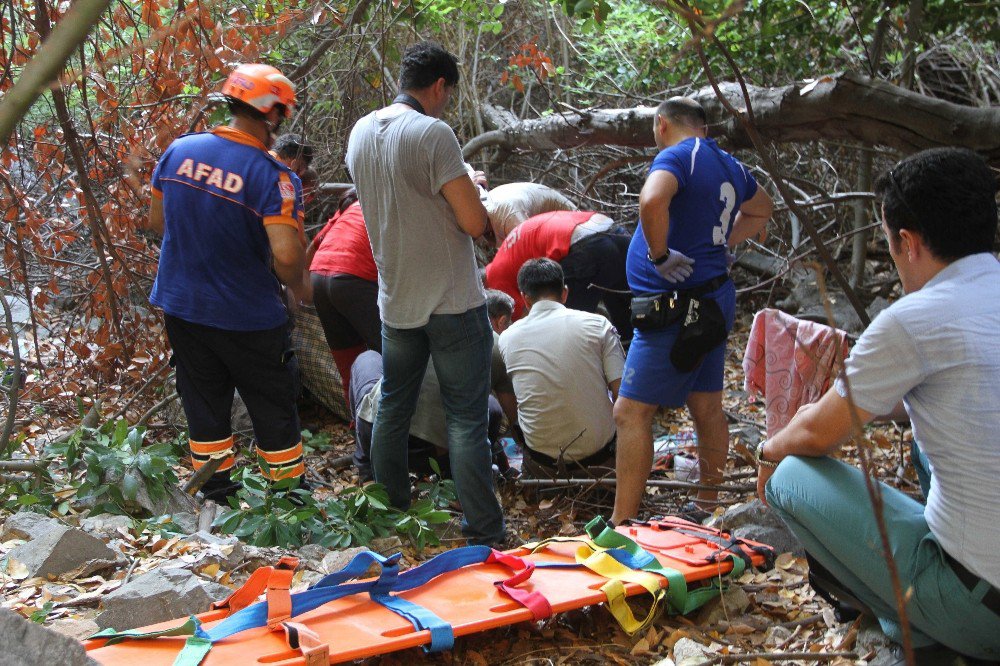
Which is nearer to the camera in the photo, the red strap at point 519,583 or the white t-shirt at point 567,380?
the red strap at point 519,583

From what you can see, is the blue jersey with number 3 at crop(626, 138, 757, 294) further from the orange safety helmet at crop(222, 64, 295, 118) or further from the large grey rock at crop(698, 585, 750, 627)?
the orange safety helmet at crop(222, 64, 295, 118)

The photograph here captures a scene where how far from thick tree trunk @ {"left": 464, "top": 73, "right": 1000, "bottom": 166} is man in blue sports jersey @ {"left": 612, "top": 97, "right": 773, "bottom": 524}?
910 millimetres

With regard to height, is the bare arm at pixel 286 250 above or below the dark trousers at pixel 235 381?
above

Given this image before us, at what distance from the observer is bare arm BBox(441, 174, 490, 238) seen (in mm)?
3654

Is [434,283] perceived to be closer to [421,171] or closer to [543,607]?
[421,171]

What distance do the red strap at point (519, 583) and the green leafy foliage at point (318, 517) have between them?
34.8 inches

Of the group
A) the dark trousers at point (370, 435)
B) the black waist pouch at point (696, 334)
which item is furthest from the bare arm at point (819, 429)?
the dark trousers at point (370, 435)

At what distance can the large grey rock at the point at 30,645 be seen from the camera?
1.84 metres

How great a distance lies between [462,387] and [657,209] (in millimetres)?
1036

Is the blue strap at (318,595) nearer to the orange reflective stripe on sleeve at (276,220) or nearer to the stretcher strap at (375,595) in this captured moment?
the stretcher strap at (375,595)

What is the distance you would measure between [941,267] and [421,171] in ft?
6.54

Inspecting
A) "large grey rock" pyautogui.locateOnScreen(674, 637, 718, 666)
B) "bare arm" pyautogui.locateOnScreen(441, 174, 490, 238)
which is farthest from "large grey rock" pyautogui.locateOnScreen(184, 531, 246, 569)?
"large grey rock" pyautogui.locateOnScreen(674, 637, 718, 666)

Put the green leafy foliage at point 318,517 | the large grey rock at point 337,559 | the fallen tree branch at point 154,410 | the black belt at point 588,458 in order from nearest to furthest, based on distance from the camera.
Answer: the large grey rock at point 337,559 → the green leafy foliage at point 318,517 → the black belt at point 588,458 → the fallen tree branch at point 154,410

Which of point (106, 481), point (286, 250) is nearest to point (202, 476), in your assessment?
point (106, 481)
